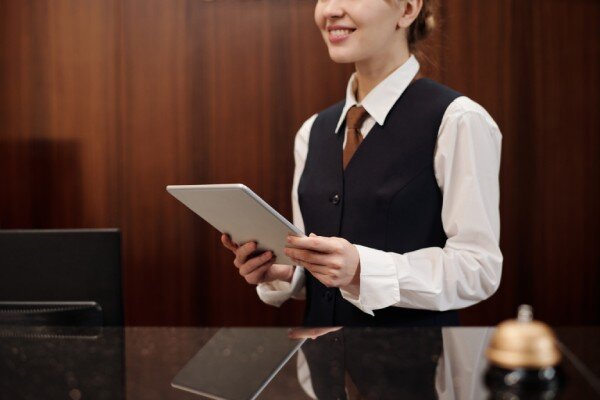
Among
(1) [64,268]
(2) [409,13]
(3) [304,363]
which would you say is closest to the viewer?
(3) [304,363]

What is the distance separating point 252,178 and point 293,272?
1484 mm

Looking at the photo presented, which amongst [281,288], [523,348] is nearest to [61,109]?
[281,288]

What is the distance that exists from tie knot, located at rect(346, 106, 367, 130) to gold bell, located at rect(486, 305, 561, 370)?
54.9 inches

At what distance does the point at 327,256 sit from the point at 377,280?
140 mm

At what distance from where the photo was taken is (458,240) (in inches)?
65.0

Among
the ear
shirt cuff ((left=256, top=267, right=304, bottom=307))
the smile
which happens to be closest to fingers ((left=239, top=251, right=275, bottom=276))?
shirt cuff ((left=256, top=267, right=304, bottom=307))

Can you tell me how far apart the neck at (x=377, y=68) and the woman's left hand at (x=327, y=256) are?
1.92 feet

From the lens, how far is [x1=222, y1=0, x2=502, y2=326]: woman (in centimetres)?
158

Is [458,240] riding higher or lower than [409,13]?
lower

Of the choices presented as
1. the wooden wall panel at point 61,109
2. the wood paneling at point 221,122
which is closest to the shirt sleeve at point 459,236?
the wood paneling at point 221,122

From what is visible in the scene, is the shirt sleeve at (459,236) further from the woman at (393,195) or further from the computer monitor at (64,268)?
the computer monitor at (64,268)

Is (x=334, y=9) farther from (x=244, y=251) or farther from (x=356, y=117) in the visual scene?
(x=244, y=251)

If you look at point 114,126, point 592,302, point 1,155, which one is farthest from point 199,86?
point 592,302

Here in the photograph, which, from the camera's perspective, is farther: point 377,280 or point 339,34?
point 339,34
